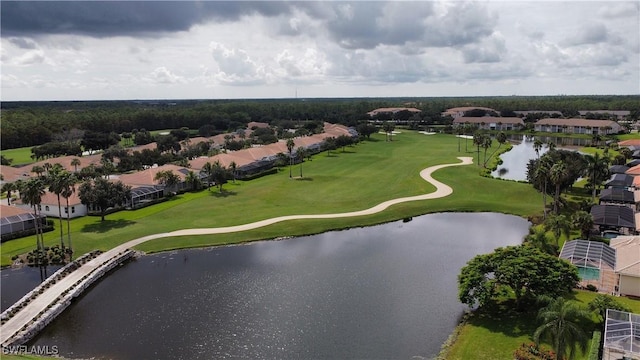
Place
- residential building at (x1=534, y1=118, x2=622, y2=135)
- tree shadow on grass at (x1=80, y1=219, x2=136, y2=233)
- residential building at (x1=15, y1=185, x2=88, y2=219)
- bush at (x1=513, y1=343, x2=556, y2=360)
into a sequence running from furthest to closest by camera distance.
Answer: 1. residential building at (x1=534, y1=118, x2=622, y2=135)
2. residential building at (x1=15, y1=185, x2=88, y2=219)
3. tree shadow on grass at (x1=80, y1=219, x2=136, y2=233)
4. bush at (x1=513, y1=343, x2=556, y2=360)

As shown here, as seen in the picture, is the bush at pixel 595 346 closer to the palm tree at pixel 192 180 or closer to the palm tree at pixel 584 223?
the palm tree at pixel 584 223

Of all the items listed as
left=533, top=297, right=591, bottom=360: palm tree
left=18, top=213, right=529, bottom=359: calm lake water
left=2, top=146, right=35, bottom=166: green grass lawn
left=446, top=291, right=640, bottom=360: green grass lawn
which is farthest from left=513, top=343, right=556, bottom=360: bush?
left=2, top=146, right=35, bottom=166: green grass lawn

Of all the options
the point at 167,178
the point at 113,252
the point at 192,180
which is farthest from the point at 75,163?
the point at 113,252

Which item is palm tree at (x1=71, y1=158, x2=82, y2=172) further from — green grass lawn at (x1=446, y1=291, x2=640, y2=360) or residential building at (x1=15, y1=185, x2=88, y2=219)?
green grass lawn at (x1=446, y1=291, x2=640, y2=360)

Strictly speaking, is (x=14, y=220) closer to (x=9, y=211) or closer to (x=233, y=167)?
(x=9, y=211)

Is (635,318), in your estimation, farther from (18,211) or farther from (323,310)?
(18,211)

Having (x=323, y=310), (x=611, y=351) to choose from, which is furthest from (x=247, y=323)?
(x=611, y=351)
